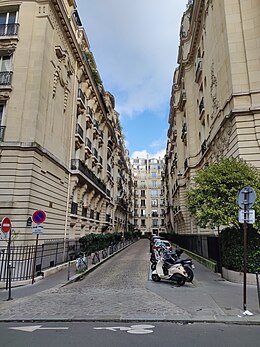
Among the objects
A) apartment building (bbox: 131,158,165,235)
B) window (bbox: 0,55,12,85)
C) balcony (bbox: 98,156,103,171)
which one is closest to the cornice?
window (bbox: 0,55,12,85)

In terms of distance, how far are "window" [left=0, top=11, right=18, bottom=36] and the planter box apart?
1747 cm

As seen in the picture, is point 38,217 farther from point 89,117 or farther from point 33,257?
point 89,117

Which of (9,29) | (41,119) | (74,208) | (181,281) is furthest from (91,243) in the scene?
(9,29)

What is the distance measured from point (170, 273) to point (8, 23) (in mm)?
17463

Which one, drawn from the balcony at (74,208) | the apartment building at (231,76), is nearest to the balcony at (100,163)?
the balcony at (74,208)

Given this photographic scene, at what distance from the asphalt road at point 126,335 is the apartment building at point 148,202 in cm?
7978

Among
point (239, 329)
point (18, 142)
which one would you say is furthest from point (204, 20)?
point (239, 329)

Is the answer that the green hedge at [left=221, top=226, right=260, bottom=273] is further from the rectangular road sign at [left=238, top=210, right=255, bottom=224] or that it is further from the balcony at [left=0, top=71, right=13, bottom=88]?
the balcony at [left=0, top=71, right=13, bottom=88]

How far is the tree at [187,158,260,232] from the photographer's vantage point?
9.76 metres

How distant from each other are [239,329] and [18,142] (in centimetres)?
1271

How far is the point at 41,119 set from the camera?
48.7 feet

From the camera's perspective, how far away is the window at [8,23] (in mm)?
15766

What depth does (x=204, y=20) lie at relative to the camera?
21.3 metres

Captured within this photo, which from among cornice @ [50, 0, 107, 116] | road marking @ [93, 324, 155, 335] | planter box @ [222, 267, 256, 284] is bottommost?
road marking @ [93, 324, 155, 335]
